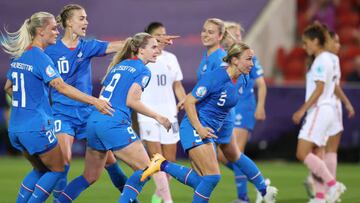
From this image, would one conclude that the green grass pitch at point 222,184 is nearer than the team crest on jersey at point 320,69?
No

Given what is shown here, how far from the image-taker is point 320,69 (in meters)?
9.90

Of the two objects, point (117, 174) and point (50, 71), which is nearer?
point (50, 71)

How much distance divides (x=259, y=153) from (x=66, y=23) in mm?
7301

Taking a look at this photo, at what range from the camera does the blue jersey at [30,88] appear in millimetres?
7588

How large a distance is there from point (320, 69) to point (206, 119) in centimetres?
216

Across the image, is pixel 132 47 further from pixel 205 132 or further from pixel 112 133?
pixel 205 132

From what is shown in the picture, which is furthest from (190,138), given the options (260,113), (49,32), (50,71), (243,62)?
(260,113)

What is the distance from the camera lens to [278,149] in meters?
15.3

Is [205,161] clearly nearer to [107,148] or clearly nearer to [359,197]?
[107,148]

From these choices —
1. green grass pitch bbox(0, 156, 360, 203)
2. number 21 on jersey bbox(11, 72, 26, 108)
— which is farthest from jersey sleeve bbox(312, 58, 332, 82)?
number 21 on jersey bbox(11, 72, 26, 108)

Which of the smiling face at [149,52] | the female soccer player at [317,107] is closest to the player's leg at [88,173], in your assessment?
the smiling face at [149,52]

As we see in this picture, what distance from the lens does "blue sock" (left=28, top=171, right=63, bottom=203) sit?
7742mm

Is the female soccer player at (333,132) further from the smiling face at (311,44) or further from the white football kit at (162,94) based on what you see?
the white football kit at (162,94)

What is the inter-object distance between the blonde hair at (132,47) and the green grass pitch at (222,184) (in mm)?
2427
